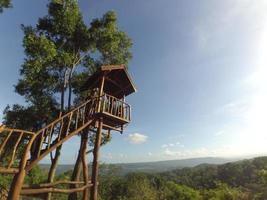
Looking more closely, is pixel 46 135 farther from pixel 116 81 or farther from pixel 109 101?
pixel 116 81

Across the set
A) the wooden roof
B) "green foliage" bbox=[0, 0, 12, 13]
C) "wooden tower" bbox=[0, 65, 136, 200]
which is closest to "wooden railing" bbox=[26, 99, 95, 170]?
"wooden tower" bbox=[0, 65, 136, 200]

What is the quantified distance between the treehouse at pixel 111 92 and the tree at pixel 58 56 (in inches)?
96.9

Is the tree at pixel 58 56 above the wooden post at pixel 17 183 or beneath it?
above

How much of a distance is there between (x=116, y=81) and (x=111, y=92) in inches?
43.0

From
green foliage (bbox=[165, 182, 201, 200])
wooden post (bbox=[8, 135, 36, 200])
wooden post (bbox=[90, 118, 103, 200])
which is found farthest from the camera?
green foliage (bbox=[165, 182, 201, 200])

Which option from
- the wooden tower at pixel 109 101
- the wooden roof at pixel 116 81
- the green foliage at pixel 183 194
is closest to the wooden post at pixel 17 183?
the wooden tower at pixel 109 101

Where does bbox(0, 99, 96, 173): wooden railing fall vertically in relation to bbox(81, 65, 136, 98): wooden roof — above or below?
below

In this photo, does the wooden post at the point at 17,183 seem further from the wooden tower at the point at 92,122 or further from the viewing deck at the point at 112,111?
the viewing deck at the point at 112,111

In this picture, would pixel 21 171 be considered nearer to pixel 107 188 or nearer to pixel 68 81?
pixel 68 81

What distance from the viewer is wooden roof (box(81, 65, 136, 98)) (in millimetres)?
12430

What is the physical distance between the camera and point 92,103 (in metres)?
11.0

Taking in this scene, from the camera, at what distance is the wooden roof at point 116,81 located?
1243 cm

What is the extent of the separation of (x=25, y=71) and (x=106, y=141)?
23.3 feet

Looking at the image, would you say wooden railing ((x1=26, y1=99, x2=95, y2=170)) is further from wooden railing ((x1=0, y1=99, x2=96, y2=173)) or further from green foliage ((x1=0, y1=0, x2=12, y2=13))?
green foliage ((x1=0, y1=0, x2=12, y2=13))
